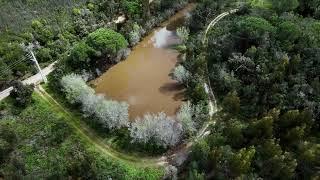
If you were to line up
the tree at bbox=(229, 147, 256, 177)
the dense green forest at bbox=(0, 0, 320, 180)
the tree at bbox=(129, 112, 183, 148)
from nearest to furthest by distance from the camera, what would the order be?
the tree at bbox=(229, 147, 256, 177)
the dense green forest at bbox=(0, 0, 320, 180)
the tree at bbox=(129, 112, 183, 148)

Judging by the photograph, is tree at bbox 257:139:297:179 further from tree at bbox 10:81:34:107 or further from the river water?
tree at bbox 10:81:34:107

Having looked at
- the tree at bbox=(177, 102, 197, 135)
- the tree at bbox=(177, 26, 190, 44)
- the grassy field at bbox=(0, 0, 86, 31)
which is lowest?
the tree at bbox=(177, 102, 197, 135)

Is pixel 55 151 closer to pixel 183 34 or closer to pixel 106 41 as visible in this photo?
pixel 106 41

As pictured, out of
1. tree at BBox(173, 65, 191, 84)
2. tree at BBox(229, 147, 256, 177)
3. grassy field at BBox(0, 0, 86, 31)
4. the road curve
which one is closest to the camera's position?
tree at BBox(229, 147, 256, 177)

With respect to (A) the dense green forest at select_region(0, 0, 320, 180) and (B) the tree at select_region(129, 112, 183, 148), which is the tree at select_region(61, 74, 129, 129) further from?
(B) the tree at select_region(129, 112, 183, 148)

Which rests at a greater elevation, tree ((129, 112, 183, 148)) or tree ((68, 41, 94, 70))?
tree ((68, 41, 94, 70))

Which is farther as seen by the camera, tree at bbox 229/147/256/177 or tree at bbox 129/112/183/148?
tree at bbox 129/112/183/148

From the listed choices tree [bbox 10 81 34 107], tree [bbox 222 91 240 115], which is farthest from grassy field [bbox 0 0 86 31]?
tree [bbox 222 91 240 115]
